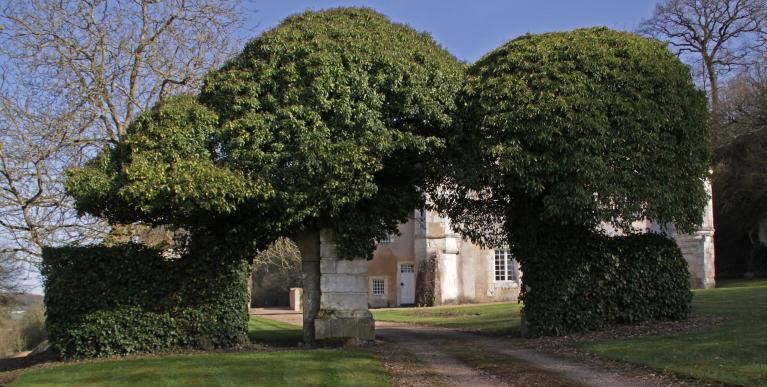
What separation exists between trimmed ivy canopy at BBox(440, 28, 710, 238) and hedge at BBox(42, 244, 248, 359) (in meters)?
5.59

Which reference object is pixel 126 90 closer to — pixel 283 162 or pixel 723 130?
pixel 283 162

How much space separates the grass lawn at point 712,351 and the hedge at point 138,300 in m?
7.34

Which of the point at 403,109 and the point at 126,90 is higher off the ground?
the point at 126,90

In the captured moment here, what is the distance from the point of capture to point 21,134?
1725 cm

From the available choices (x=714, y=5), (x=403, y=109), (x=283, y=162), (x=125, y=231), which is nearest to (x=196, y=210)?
(x=283, y=162)

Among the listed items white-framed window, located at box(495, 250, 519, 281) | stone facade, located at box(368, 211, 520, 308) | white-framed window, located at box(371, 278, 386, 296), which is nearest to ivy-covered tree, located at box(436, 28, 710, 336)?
stone facade, located at box(368, 211, 520, 308)

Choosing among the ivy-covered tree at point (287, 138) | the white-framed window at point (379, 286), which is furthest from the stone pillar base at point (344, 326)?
the white-framed window at point (379, 286)

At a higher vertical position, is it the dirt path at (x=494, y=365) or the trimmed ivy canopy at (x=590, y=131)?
the trimmed ivy canopy at (x=590, y=131)

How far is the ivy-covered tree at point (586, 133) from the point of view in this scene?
1355 cm

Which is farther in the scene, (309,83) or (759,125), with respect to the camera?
(759,125)

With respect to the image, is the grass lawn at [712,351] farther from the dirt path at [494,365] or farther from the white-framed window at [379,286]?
the white-framed window at [379,286]

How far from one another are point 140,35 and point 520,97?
10.9 metres

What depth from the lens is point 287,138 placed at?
1324cm

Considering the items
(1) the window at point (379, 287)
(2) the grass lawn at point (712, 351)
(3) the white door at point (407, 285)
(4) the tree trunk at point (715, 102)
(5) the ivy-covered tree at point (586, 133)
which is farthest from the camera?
(1) the window at point (379, 287)
